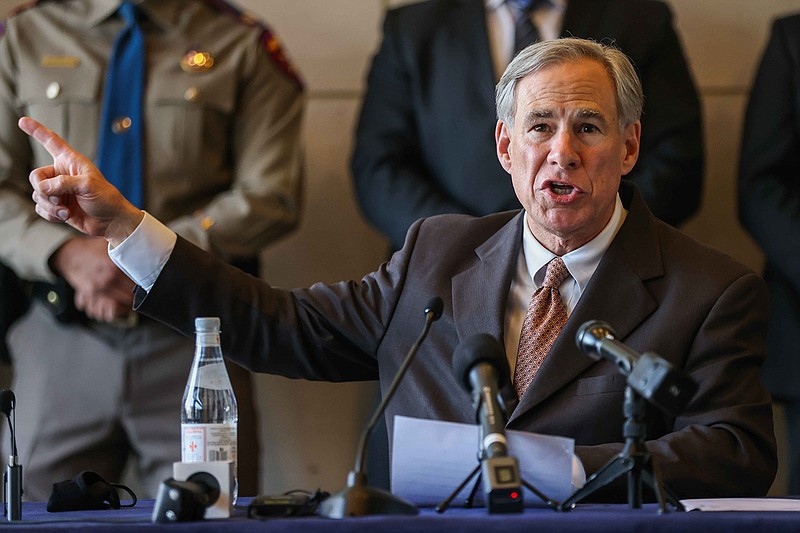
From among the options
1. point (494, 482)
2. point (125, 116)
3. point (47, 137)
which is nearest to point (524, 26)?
point (125, 116)

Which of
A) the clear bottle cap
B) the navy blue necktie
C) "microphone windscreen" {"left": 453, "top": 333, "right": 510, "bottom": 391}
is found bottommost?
"microphone windscreen" {"left": 453, "top": 333, "right": 510, "bottom": 391}

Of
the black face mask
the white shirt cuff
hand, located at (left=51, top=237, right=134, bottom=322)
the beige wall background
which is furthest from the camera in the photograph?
the beige wall background

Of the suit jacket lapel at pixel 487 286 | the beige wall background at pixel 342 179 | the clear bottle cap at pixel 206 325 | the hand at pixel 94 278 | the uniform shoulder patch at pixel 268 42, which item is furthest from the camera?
the beige wall background at pixel 342 179

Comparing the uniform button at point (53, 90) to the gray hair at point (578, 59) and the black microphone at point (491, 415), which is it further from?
the black microphone at point (491, 415)

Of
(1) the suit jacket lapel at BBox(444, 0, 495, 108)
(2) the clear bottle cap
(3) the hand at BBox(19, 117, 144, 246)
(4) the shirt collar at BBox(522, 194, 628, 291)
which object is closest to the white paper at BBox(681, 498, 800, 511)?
(4) the shirt collar at BBox(522, 194, 628, 291)

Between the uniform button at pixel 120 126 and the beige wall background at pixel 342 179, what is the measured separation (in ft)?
3.09

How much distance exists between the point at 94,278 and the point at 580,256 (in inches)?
55.9

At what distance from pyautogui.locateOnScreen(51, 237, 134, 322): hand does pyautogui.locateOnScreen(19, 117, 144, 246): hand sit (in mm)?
999

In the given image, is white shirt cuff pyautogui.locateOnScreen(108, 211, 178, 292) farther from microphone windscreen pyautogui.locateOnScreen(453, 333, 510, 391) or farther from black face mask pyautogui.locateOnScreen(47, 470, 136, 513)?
microphone windscreen pyautogui.locateOnScreen(453, 333, 510, 391)

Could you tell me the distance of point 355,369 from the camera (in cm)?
267

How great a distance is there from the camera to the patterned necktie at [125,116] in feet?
11.4

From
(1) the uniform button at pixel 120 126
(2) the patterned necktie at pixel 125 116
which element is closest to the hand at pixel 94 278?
(2) the patterned necktie at pixel 125 116

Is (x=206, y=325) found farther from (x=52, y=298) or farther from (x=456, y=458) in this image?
(x=52, y=298)

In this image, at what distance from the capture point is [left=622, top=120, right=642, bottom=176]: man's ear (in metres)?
2.58
